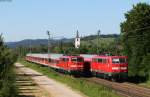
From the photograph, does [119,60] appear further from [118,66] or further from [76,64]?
[76,64]

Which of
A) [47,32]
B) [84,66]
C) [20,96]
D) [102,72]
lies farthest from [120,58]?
[47,32]

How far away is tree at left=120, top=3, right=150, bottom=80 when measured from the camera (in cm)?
5590

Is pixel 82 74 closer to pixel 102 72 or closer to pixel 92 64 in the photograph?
pixel 92 64

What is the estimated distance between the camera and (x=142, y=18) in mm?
66312

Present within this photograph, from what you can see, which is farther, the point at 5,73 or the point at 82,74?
the point at 82,74

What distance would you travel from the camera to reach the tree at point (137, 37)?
55.9 metres

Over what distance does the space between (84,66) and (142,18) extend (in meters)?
10.4

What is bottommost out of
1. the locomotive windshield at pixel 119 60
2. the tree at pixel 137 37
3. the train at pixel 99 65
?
A: the train at pixel 99 65

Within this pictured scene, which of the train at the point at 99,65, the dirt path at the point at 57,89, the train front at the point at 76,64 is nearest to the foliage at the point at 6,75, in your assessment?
the dirt path at the point at 57,89

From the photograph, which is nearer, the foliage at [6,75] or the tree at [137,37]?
the foliage at [6,75]

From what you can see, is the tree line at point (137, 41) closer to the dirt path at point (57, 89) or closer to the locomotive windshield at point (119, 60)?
the locomotive windshield at point (119, 60)

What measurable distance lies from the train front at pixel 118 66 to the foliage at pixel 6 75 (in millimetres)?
20391

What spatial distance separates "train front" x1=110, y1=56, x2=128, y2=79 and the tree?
12.6 feet

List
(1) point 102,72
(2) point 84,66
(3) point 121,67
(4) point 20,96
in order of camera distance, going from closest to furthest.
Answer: (4) point 20,96 < (3) point 121,67 < (1) point 102,72 < (2) point 84,66
